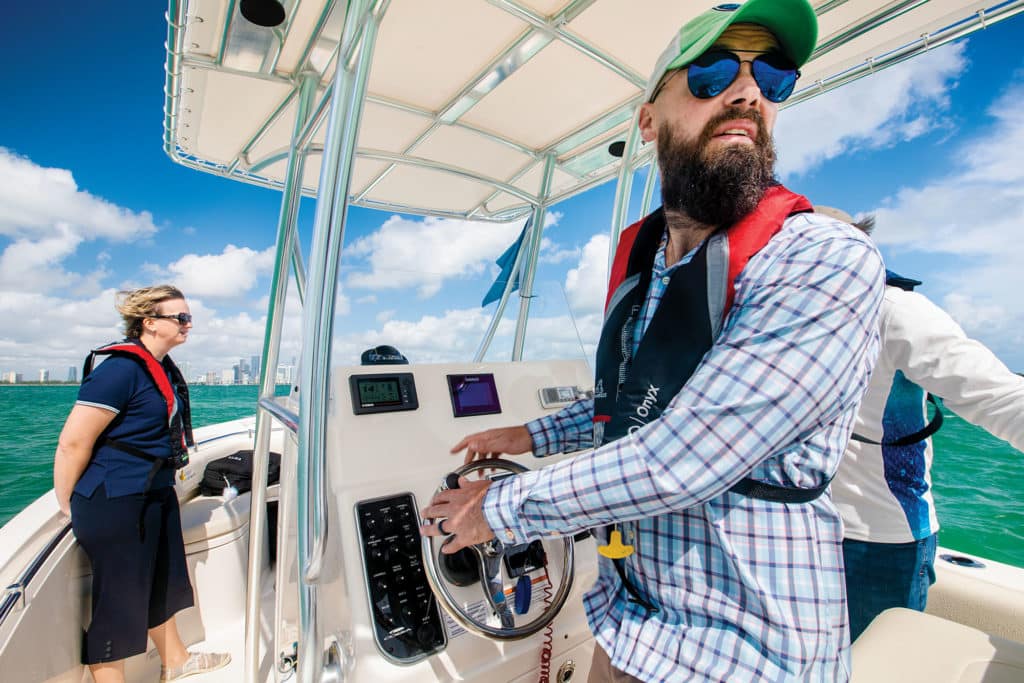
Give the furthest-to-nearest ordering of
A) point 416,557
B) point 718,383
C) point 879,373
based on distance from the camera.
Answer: point 879,373, point 416,557, point 718,383

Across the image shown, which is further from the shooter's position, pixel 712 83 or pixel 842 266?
pixel 712 83

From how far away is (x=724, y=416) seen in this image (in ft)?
2.00

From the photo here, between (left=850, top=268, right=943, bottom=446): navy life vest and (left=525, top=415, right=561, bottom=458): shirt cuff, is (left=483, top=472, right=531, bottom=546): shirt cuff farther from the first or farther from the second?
(left=850, top=268, right=943, bottom=446): navy life vest

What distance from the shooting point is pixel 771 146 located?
0.88m

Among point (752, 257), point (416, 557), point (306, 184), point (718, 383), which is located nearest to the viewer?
point (718, 383)

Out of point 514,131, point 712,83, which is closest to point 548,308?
point 514,131

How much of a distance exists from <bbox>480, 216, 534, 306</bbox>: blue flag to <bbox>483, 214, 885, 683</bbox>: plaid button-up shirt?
153cm

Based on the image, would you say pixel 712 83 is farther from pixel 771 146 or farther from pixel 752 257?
pixel 752 257

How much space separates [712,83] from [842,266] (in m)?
0.46

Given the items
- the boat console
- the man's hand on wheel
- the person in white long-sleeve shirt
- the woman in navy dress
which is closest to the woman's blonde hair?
the woman in navy dress

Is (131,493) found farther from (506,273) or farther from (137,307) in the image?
(506,273)

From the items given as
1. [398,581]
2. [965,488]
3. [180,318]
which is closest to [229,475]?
[180,318]

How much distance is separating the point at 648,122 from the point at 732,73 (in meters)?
0.21

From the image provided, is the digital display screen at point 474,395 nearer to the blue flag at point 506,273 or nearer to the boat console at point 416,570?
the boat console at point 416,570
